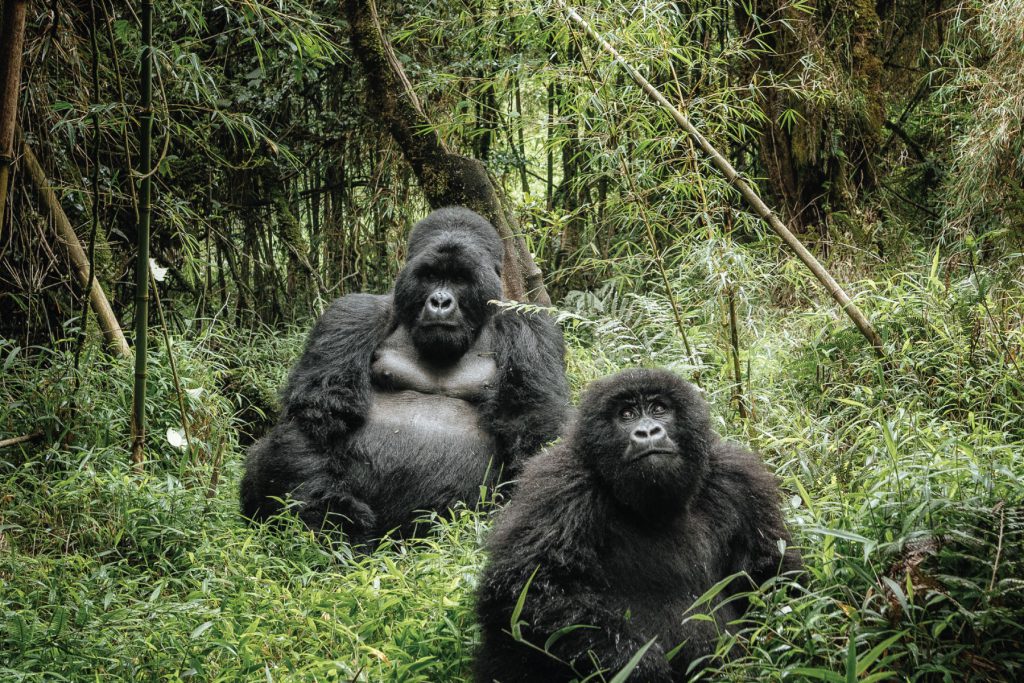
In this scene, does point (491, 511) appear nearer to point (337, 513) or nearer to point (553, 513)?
point (337, 513)

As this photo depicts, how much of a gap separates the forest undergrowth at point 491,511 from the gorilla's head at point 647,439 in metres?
0.38

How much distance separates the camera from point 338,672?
9.48 ft

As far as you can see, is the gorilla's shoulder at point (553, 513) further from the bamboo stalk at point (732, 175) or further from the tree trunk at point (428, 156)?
the tree trunk at point (428, 156)

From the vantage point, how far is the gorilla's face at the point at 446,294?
4770 millimetres

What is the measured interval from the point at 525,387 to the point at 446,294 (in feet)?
1.90

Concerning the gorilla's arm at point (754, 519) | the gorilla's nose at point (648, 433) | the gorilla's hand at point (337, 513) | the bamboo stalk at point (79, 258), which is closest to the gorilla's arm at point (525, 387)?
the gorilla's hand at point (337, 513)

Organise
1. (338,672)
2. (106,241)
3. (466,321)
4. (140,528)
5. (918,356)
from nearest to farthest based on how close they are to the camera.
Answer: (338,672), (140,528), (918,356), (466,321), (106,241)

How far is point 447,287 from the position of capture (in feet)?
15.9

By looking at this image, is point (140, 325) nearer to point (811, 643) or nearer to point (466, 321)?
point (466, 321)

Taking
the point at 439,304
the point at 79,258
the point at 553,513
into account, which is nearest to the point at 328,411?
the point at 439,304

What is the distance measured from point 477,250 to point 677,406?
6.67 feet

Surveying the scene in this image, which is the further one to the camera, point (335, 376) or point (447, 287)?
point (447, 287)

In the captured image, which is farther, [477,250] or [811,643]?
[477,250]

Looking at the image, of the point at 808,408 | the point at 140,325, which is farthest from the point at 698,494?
the point at 140,325
